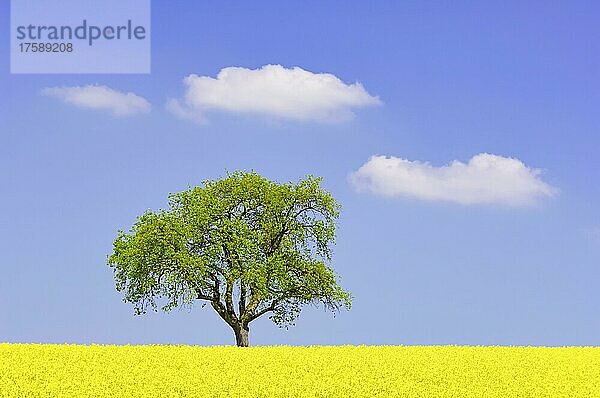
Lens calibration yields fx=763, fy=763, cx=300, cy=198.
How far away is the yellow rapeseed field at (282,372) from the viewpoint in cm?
1930

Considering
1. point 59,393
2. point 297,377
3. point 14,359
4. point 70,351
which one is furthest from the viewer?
point 70,351

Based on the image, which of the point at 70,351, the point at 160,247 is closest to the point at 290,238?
the point at 160,247

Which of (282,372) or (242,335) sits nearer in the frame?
(282,372)

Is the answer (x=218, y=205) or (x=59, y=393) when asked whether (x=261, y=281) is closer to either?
(x=218, y=205)

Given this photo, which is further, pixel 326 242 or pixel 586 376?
pixel 326 242

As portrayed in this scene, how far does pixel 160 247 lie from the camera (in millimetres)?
33688

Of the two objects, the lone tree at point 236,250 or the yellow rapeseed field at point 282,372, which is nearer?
the yellow rapeseed field at point 282,372

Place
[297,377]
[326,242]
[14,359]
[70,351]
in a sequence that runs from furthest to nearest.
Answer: [326,242]
[70,351]
[14,359]
[297,377]

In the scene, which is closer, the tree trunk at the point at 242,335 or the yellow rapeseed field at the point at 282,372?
the yellow rapeseed field at the point at 282,372

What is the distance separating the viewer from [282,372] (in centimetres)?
2214

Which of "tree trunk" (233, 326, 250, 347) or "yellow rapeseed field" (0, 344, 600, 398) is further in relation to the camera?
"tree trunk" (233, 326, 250, 347)

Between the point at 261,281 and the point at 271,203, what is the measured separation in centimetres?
393

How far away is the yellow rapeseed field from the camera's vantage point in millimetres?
19297

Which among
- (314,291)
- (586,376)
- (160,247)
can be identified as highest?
(160,247)
